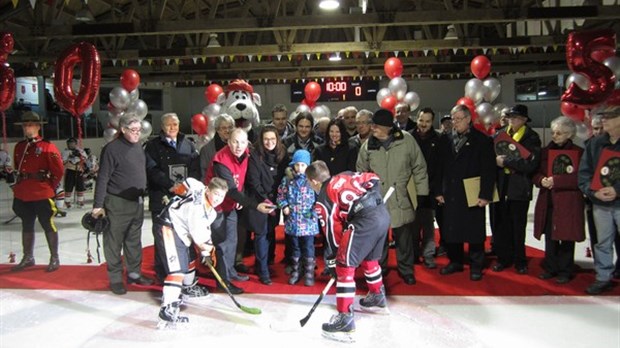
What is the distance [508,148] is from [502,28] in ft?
27.3

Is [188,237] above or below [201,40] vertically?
below

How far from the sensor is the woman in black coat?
3.87m

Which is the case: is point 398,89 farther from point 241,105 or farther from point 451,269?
point 451,269

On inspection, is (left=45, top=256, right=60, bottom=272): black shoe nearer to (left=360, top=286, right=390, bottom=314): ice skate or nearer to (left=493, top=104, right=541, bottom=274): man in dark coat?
(left=360, top=286, right=390, bottom=314): ice skate

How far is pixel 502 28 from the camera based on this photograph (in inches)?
440

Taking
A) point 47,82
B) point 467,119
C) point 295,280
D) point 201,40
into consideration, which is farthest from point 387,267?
point 47,82

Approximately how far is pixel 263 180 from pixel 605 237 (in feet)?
8.56

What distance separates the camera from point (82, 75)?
5.00 m

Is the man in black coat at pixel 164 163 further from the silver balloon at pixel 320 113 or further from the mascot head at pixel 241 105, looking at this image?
the silver balloon at pixel 320 113

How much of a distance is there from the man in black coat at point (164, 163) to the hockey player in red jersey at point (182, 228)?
0.89m

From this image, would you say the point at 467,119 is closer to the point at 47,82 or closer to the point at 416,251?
the point at 416,251

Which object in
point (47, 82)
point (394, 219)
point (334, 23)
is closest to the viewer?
point (394, 219)

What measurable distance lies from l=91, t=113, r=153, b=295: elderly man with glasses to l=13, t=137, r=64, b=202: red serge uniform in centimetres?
96

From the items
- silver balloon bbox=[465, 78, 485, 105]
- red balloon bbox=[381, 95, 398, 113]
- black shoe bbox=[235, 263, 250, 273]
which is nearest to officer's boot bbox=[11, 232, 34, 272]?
black shoe bbox=[235, 263, 250, 273]
